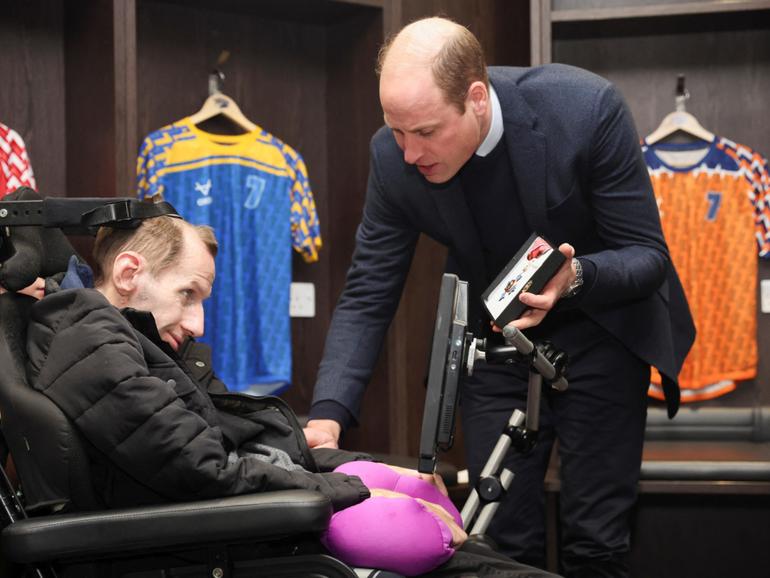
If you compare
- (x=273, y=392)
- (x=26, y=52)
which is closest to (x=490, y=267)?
(x=273, y=392)

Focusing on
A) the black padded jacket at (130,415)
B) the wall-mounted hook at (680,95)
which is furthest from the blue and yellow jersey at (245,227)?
the black padded jacket at (130,415)

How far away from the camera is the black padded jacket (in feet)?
4.28

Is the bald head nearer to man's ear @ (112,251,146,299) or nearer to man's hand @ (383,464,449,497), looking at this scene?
man's ear @ (112,251,146,299)

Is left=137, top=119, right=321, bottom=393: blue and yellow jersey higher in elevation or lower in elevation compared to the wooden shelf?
lower

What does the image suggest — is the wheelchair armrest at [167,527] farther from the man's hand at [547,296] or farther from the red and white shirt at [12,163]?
the red and white shirt at [12,163]

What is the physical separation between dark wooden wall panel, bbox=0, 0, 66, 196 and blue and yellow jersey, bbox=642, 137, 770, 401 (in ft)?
6.39

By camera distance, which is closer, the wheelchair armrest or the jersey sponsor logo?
the wheelchair armrest

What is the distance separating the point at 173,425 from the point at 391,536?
1.05 ft

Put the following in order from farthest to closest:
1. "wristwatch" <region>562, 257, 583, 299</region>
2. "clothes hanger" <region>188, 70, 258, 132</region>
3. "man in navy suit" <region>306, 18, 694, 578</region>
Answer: "clothes hanger" <region>188, 70, 258, 132</region>, "man in navy suit" <region>306, 18, 694, 578</region>, "wristwatch" <region>562, 257, 583, 299</region>

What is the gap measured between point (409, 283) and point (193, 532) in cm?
218

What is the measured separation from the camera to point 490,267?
2143mm

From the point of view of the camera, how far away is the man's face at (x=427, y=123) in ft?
5.91

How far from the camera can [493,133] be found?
78.6 inches

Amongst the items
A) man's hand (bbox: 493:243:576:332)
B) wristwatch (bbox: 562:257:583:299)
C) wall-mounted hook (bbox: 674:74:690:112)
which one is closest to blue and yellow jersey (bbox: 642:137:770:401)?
wall-mounted hook (bbox: 674:74:690:112)
